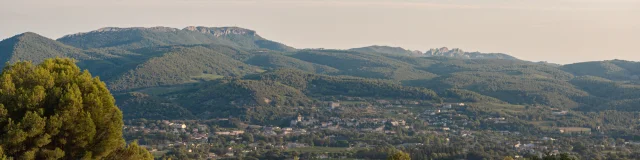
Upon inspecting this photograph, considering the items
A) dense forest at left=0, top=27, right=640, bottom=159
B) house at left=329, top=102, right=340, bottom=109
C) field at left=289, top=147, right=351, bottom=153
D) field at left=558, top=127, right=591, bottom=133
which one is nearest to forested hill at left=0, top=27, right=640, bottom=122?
dense forest at left=0, top=27, right=640, bottom=159

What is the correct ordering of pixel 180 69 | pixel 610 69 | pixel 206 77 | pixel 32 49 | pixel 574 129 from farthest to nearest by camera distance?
pixel 610 69
pixel 32 49
pixel 180 69
pixel 206 77
pixel 574 129

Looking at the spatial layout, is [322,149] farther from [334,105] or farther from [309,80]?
[309,80]

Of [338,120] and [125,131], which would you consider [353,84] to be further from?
[125,131]

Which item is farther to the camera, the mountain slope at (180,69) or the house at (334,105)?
the mountain slope at (180,69)

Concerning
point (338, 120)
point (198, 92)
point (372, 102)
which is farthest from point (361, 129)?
point (198, 92)

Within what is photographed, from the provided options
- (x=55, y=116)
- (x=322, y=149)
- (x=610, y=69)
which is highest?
(x=55, y=116)

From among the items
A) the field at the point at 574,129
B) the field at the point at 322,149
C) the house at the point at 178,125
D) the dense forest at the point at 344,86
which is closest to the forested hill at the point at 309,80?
the dense forest at the point at 344,86

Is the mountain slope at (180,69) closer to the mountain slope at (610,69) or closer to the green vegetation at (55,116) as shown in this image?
the mountain slope at (610,69)

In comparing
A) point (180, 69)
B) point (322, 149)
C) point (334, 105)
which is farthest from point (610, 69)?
point (322, 149)
